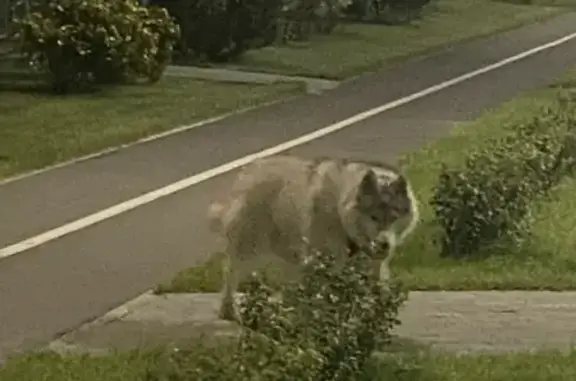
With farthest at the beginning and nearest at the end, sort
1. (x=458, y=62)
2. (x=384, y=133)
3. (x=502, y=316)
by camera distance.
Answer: (x=458, y=62)
(x=384, y=133)
(x=502, y=316)

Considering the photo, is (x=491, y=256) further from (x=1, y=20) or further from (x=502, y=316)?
(x=1, y=20)

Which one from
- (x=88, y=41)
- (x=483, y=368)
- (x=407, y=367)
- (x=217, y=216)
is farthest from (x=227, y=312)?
(x=88, y=41)

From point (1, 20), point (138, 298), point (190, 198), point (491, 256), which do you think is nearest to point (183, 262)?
point (138, 298)

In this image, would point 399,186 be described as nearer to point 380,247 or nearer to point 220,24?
point 380,247

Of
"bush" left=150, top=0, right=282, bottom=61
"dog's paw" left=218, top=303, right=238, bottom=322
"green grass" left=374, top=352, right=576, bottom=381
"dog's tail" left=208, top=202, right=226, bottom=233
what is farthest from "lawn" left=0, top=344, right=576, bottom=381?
"bush" left=150, top=0, right=282, bottom=61

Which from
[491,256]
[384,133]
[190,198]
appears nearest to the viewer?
[491,256]

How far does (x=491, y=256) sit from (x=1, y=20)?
63.5ft

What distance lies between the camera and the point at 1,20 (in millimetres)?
29078

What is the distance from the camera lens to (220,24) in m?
28.0

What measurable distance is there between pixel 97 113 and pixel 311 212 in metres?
11.9

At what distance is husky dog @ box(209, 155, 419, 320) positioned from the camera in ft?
28.7

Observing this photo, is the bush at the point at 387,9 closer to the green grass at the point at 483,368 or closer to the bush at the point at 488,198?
the bush at the point at 488,198

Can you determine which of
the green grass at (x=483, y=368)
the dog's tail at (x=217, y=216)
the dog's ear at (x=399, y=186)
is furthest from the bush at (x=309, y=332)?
the dog's tail at (x=217, y=216)

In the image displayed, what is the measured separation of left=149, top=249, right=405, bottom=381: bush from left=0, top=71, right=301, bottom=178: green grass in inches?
335
